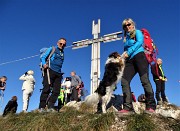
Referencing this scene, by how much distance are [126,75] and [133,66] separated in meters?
0.25

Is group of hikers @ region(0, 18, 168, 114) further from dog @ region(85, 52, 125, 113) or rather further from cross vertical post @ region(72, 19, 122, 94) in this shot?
cross vertical post @ region(72, 19, 122, 94)

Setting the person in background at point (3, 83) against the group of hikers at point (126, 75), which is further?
the person in background at point (3, 83)

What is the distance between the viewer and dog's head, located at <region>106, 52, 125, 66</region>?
20.1 ft

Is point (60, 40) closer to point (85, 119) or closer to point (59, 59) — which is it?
point (59, 59)

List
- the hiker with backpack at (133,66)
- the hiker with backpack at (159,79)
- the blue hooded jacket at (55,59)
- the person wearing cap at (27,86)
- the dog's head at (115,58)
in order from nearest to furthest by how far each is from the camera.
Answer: the hiker with backpack at (133,66) → the dog's head at (115,58) → the blue hooded jacket at (55,59) → the person wearing cap at (27,86) → the hiker with backpack at (159,79)

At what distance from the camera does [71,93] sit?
11.4 metres

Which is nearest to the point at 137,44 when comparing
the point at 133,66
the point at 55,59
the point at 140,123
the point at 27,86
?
the point at 133,66

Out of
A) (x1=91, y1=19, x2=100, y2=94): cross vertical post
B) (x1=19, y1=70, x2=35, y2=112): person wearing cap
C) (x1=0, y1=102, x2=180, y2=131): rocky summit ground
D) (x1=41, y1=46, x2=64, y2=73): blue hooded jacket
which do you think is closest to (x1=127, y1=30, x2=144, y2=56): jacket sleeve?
(x1=0, y1=102, x2=180, y2=131): rocky summit ground

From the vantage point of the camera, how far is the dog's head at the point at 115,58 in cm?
612

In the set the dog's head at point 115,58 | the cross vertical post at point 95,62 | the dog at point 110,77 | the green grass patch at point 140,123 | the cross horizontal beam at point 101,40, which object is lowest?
the green grass patch at point 140,123

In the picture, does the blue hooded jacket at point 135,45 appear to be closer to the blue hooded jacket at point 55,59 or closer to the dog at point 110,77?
the dog at point 110,77

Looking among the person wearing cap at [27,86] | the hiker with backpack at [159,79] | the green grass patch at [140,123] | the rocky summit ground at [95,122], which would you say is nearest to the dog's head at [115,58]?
the rocky summit ground at [95,122]

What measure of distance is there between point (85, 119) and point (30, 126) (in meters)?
1.15

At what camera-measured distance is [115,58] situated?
6426 mm
